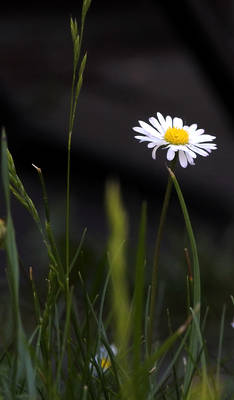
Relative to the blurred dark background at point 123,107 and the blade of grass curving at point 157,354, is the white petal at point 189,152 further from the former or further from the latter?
the blurred dark background at point 123,107

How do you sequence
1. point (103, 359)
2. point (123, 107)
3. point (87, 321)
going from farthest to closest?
1. point (123, 107)
2. point (103, 359)
3. point (87, 321)

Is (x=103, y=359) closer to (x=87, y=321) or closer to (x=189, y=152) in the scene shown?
(x=87, y=321)

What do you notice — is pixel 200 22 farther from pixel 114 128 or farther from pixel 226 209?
pixel 114 128

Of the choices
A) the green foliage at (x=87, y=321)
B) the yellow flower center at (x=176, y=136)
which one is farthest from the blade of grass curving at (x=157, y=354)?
the yellow flower center at (x=176, y=136)

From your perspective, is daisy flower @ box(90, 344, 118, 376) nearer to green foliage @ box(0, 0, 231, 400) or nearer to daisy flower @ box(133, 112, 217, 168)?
green foliage @ box(0, 0, 231, 400)

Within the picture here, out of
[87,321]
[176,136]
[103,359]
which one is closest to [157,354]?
[87,321]

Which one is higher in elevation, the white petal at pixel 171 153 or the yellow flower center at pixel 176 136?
the yellow flower center at pixel 176 136
